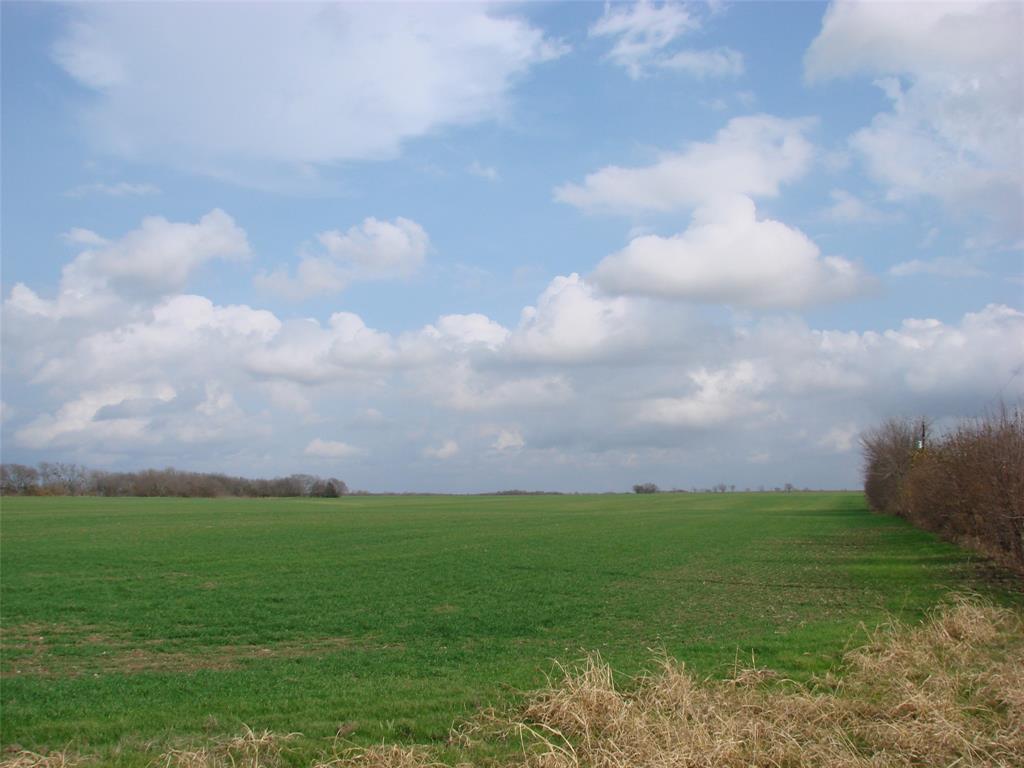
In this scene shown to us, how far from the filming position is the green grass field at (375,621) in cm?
1045

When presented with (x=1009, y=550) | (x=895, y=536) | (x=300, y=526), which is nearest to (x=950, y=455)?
(x=1009, y=550)

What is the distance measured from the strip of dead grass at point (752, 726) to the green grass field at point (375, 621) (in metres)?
0.89

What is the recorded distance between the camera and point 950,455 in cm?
3206

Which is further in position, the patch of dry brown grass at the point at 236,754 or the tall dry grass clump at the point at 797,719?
the patch of dry brown grass at the point at 236,754

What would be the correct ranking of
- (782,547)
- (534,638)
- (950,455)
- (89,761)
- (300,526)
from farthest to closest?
(300,526)
(782,547)
(950,455)
(534,638)
(89,761)

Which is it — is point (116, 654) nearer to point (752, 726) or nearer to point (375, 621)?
point (375, 621)

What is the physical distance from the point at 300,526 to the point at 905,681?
51.1 m

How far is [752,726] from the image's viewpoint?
766 cm

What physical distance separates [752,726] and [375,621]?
12289 mm

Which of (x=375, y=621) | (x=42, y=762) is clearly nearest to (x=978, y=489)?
(x=375, y=621)

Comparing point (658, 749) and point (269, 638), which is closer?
point (658, 749)

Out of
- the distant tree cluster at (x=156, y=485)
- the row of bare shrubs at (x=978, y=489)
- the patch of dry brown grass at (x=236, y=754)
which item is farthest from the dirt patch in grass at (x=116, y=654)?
the distant tree cluster at (x=156, y=485)

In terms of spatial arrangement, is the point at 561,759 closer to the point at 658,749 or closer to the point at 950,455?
the point at 658,749

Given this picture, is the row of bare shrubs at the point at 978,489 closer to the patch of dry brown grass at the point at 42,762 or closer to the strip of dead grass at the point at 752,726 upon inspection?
the strip of dead grass at the point at 752,726
